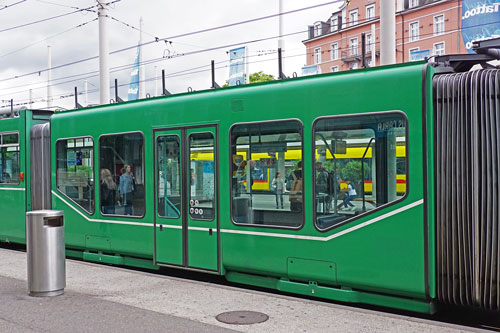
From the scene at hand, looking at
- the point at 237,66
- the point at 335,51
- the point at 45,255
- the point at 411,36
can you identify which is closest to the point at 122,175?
the point at 45,255

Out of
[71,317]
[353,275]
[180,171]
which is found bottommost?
[71,317]

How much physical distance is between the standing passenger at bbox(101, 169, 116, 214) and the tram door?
1.26 meters

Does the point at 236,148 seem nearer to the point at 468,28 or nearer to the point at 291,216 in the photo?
the point at 291,216

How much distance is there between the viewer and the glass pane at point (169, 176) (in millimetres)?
8523

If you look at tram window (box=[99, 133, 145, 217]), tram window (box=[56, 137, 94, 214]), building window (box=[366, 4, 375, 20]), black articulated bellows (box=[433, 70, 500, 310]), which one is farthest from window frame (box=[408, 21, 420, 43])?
black articulated bellows (box=[433, 70, 500, 310])

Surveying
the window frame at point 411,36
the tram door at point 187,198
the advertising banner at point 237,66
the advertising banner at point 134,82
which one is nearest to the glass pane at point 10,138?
the tram door at point 187,198

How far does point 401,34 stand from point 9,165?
44.0 metres

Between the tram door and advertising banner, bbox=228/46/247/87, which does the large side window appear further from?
advertising banner, bbox=228/46/247/87

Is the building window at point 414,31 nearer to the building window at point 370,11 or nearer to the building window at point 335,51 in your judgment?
the building window at point 370,11

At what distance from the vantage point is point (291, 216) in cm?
709

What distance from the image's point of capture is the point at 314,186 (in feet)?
22.5

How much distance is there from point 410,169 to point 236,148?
2.63 metres

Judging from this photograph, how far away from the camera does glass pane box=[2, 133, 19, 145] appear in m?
12.0

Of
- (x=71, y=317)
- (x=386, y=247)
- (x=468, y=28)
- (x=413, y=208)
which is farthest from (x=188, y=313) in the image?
(x=468, y=28)
